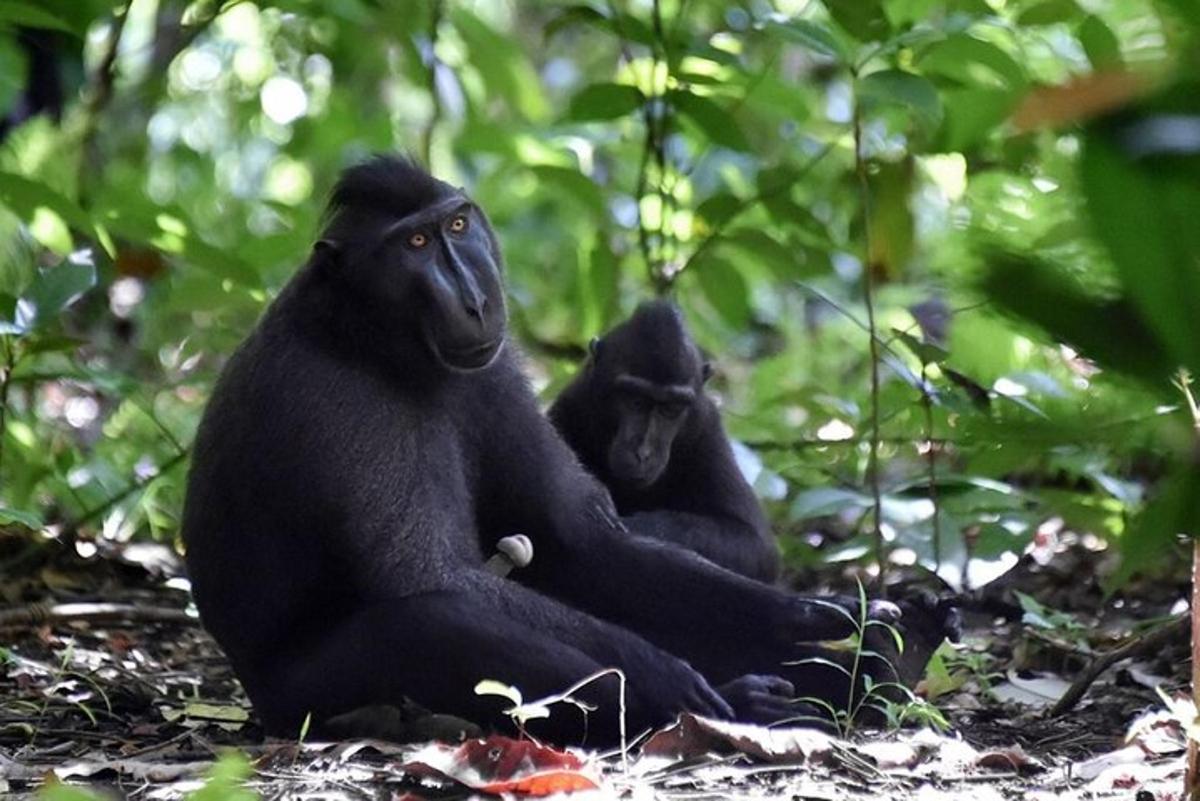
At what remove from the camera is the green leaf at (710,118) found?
5211 millimetres

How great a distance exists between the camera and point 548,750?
2.83m

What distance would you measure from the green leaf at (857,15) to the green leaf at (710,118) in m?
0.73

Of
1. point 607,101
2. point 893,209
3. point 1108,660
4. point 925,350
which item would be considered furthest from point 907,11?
point 1108,660

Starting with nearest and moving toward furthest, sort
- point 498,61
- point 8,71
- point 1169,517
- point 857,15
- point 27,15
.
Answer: point 1169,517, point 27,15, point 8,71, point 857,15, point 498,61

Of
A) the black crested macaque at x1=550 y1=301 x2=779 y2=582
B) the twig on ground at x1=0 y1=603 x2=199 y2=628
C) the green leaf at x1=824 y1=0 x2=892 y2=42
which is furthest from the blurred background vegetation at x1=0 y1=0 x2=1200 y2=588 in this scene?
the twig on ground at x1=0 y1=603 x2=199 y2=628

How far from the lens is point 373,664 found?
3.57 meters

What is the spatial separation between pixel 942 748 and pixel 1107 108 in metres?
3.01

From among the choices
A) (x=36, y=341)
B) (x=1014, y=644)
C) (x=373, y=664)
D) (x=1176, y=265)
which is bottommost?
(x=1014, y=644)

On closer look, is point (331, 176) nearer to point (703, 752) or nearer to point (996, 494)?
point (996, 494)

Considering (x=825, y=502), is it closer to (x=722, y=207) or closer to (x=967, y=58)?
(x=967, y=58)

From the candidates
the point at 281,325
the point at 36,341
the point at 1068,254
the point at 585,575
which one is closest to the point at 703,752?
the point at 585,575

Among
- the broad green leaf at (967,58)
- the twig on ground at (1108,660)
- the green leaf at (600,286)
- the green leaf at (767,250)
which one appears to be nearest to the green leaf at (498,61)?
the green leaf at (600,286)

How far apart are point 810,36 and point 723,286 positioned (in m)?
1.75

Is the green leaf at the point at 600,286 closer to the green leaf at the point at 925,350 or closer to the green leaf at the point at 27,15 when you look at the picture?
the green leaf at the point at 925,350
